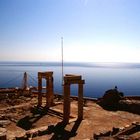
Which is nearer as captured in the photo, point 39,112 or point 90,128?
point 90,128

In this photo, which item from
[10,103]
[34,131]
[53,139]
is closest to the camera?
[53,139]

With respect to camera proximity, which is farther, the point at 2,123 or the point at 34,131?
the point at 2,123

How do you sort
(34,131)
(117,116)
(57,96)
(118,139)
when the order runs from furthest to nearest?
(57,96) < (117,116) < (34,131) < (118,139)

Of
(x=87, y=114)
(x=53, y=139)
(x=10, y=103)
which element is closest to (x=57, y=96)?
(x=10, y=103)

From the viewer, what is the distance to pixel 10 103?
23750 mm

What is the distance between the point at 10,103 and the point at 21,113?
4006mm

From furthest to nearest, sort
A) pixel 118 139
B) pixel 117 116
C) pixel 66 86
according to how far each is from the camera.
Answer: pixel 117 116
pixel 66 86
pixel 118 139

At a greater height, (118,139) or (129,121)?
(118,139)

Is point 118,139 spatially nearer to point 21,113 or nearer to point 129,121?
point 129,121

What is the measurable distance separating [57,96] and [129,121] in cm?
1147

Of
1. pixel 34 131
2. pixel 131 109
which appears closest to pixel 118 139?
pixel 34 131

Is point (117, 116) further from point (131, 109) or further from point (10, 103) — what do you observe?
point (10, 103)

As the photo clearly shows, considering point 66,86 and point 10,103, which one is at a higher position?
point 66,86

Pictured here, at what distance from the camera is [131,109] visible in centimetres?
2092
